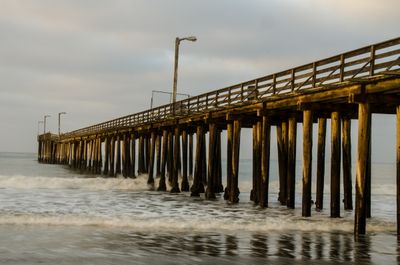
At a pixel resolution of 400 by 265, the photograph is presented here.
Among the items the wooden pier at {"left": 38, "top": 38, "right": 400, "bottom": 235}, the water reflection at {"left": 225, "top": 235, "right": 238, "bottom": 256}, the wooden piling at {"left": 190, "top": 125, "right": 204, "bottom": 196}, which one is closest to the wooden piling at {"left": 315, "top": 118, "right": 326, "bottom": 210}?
the wooden pier at {"left": 38, "top": 38, "right": 400, "bottom": 235}

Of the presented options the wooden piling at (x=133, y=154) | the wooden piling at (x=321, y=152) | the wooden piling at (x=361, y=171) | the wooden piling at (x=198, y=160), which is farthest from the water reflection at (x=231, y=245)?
the wooden piling at (x=133, y=154)

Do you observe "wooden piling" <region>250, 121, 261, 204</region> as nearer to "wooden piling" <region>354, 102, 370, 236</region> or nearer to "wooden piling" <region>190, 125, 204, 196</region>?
"wooden piling" <region>190, 125, 204, 196</region>

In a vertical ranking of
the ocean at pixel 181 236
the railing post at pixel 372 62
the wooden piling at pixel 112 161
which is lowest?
the ocean at pixel 181 236

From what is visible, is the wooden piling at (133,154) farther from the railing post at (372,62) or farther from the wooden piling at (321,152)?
the railing post at (372,62)

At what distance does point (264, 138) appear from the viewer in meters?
17.5

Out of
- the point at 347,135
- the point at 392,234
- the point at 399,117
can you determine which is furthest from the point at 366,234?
the point at 347,135

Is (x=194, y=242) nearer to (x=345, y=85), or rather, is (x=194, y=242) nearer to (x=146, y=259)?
(x=146, y=259)

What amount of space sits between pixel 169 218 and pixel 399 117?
6976mm

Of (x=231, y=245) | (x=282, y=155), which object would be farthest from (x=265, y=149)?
(x=231, y=245)

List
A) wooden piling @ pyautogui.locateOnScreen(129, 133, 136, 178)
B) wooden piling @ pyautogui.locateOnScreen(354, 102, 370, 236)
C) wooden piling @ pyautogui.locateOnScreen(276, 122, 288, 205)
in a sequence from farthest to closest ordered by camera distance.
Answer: wooden piling @ pyautogui.locateOnScreen(129, 133, 136, 178)
wooden piling @ pyautogui.locateOnScreen(276, 122, 288, 205)
wooden piling @ pyautogui.locateOnScreen(354, 102, 370, 236)

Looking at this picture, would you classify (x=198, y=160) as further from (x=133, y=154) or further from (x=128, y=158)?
(x=128, y=158)

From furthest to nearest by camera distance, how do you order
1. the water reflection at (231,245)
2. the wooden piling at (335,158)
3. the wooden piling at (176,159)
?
the wooden piling at (176,159)
the wooden piling at (335,158)
the water reflection at (231,245)

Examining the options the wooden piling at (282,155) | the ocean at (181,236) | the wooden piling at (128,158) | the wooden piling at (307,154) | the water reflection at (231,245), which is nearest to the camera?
the ocean at (181,236)

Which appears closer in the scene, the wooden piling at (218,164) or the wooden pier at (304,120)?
the wooden pier at (304,120)
